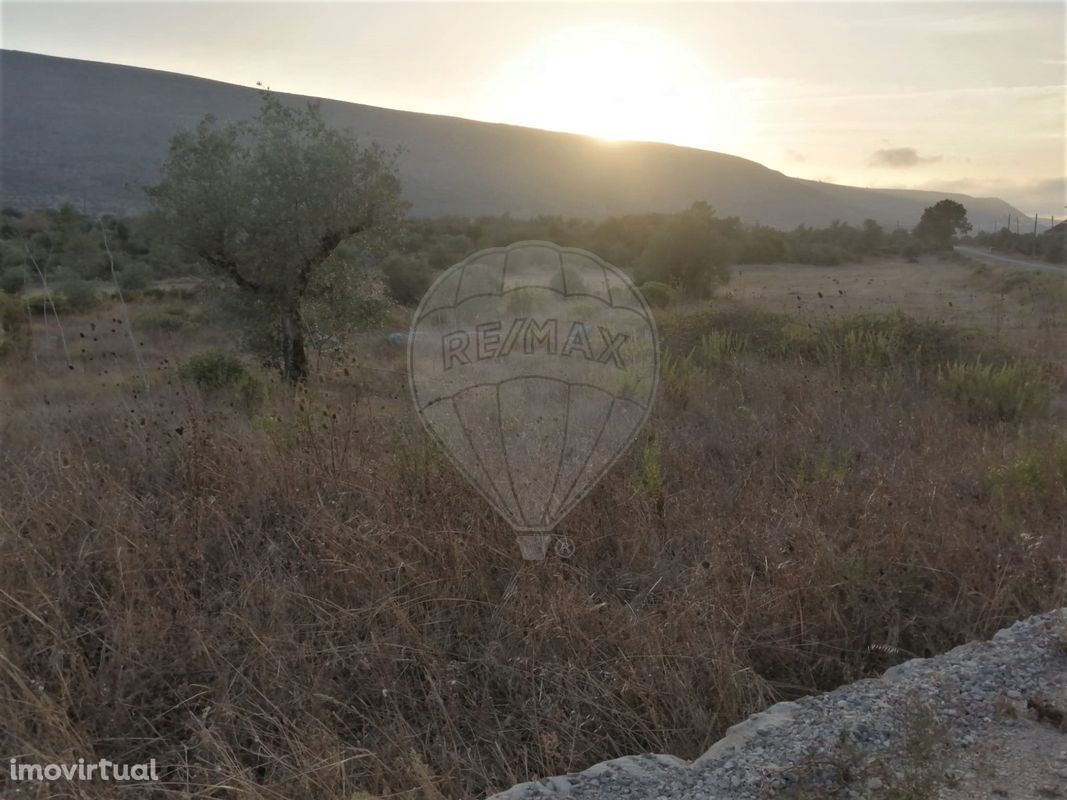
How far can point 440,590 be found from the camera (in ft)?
11.9

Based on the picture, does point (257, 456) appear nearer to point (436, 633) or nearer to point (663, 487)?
point (436, 633)

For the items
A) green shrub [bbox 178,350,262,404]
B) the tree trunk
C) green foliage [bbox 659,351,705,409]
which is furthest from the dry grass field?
the tree trunk

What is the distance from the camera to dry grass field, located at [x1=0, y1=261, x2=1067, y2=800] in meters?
2.82

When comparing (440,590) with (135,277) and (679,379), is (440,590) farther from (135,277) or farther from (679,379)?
(135,277)

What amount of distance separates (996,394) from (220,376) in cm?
798

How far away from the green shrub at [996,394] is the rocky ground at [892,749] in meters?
4.64

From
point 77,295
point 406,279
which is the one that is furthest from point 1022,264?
point 77,295

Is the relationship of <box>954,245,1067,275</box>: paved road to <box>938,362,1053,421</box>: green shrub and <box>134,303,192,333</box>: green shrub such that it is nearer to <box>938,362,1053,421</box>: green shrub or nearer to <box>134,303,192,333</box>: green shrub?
<box>938,362,1053,421</box>: green shrub

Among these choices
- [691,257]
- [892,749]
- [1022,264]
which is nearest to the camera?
[892,749]

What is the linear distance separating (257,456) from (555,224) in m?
33.4

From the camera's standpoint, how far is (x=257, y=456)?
4.62 m

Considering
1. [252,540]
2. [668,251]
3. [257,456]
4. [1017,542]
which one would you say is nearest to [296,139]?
[257,456]

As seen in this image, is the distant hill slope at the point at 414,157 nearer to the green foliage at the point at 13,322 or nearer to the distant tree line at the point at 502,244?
the distant tree line at the point at 502,244

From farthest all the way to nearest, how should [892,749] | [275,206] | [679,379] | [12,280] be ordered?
[12,280], [275,206], [679,379], [892,749]
